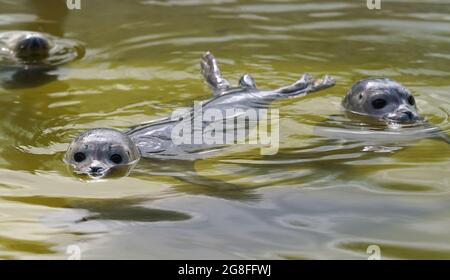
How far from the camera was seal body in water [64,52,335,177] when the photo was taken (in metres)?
6.08

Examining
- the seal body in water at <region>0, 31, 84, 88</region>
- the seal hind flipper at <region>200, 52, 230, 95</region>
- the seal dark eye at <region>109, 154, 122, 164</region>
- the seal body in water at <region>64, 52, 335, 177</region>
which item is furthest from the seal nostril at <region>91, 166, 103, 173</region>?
the seal body in water at <region>0, 31, 84, 88</region>

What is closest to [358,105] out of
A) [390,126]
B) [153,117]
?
[390,126]

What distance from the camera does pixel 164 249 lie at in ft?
15.9

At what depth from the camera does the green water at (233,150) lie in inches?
197

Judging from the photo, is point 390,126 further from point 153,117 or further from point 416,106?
point 153,117

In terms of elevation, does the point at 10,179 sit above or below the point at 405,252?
above

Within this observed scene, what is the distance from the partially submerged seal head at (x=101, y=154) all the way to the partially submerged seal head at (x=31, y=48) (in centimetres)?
296

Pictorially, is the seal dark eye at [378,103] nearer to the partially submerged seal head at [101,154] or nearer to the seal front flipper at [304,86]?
the seal front flipper at [304,86]

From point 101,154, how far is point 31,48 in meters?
3.13

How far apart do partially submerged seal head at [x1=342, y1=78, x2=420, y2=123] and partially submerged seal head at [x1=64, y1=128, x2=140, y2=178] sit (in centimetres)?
198

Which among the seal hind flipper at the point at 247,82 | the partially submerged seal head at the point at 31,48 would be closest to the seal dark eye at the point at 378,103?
the seal hind flipper at the point at 247,82

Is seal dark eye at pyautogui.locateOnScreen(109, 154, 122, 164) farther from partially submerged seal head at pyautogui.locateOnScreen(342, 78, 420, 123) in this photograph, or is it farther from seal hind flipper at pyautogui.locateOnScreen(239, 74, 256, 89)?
A: partially submerged seal head at pyautogui.locateOnScreen(342, 78, 420, 123)

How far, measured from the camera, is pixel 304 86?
7.74m

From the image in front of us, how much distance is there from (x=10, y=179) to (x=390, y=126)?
8.84 ft
